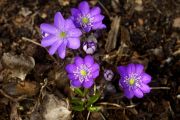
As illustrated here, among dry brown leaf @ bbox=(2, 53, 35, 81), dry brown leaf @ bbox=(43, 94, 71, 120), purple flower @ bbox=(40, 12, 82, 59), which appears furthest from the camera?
dry brown leaf @ bbox=(2, 53, 35, 81)

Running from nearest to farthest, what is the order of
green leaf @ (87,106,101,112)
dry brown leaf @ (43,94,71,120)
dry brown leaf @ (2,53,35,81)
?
dry brown leaf @ (43,94,71,120) < green leaf @ (87,106,101,112) < dry brown leaf @ (2,53,35,81)

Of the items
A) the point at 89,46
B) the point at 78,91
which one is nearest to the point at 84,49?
the point at 89,46

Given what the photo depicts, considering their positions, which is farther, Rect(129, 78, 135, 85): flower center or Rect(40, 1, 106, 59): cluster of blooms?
Rect(129, 78, 135, 85): flower center

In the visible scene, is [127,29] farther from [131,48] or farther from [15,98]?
[15,98]

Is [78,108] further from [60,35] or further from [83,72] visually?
[60,35]

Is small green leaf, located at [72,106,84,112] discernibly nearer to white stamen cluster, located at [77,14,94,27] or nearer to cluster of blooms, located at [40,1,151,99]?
cluster of blooms, located at [40,1,151,99]

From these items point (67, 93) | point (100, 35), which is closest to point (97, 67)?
point (67, 93)

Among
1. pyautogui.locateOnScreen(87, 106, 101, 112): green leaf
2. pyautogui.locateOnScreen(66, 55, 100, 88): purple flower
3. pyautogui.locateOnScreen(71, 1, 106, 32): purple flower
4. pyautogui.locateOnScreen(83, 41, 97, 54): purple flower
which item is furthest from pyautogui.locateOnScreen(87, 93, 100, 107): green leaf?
pyautogui.locateOnScreen(71, 1, 106, 32): purple flower
